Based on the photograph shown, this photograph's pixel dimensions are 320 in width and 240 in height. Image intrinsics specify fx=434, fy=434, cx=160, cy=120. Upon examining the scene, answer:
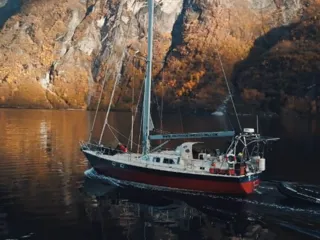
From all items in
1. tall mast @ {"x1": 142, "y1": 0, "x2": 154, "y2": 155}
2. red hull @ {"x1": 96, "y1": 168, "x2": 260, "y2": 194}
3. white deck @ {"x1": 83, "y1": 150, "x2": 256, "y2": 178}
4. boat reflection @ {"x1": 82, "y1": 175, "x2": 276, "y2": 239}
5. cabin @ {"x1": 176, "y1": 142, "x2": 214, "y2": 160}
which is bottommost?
boat reflection @ {"x1": 82, "y1": 175, "x2": 276, "y2": 239}

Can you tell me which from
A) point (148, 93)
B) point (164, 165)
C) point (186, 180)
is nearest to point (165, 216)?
point (186, 180)

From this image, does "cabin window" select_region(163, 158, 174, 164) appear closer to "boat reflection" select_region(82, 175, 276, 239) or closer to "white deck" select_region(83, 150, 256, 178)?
"white deck" select_region(83, 150, 256, 178)

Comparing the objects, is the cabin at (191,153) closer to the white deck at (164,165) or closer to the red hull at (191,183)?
the white deck at (164,165)

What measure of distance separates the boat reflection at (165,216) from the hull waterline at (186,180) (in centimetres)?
126

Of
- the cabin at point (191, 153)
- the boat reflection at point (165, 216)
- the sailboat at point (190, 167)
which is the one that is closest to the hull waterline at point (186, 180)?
the sailboat at point (190, 167)

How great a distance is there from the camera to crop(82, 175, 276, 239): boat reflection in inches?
1345

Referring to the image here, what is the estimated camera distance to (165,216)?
38562 mm

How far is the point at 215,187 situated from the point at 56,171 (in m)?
23.9

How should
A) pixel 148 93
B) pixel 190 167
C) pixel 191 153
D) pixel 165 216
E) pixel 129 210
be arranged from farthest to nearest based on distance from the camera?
1. pixel 148 93
2. pixel 191 153
3. pixel 190 167
4. pixel 129 210
5. pixel 165 216

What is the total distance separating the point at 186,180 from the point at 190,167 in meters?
1.42

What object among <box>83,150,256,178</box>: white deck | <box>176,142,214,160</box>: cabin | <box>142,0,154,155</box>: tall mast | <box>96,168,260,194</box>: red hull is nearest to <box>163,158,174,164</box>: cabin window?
<box>83,150,256,178</box>: white deck

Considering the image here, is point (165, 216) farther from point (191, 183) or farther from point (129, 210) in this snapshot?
point (191, 183)

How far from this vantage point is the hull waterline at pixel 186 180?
43.9 m

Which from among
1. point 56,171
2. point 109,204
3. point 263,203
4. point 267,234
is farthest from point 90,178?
point 267,234
